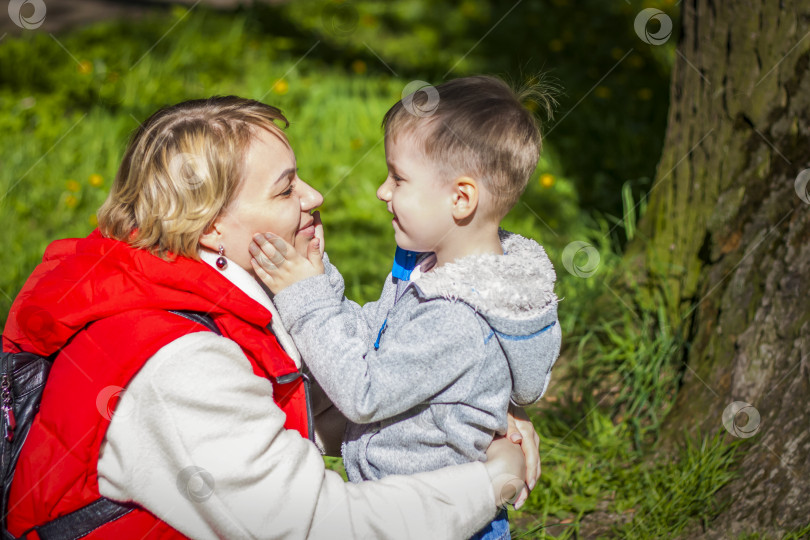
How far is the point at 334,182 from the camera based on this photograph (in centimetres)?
425

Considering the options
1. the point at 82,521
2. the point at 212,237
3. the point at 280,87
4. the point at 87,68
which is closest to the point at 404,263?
the point at 212,237

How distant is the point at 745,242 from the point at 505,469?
1.13 meters

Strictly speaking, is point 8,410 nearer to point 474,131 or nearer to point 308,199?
point 308,199

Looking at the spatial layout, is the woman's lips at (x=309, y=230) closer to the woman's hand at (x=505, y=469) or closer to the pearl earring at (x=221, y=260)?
the pearl earring at (x=221, y=260)

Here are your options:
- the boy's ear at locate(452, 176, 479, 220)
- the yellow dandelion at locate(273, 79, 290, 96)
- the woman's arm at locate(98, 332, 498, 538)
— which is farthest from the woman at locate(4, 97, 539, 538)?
the yellow dandelion at locate(273, 79, 290, 96)

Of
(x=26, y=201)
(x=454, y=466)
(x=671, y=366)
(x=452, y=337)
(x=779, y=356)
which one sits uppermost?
(x=779, y=356)

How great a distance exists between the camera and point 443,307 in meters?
1.55

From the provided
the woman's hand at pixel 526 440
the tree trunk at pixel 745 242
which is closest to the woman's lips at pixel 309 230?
the woman's hand at pixel 526 440

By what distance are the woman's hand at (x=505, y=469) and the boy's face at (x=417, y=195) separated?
1.54ft

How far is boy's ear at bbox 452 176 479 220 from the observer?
161 cm

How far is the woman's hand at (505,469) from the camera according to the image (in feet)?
5.27

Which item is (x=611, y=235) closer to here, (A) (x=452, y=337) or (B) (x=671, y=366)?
(B) (x=671, y=366)

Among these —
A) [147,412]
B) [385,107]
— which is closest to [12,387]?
[147,412]

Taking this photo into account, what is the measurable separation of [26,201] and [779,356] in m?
3.47
